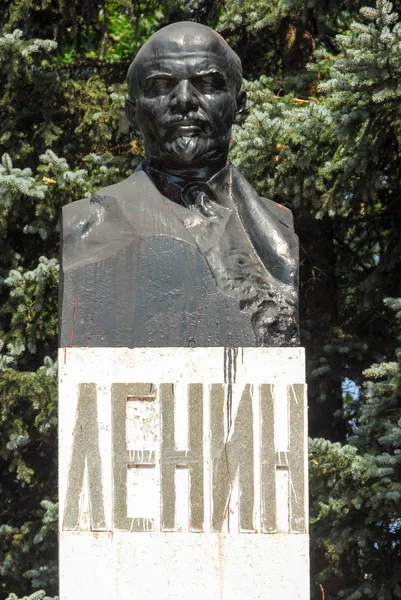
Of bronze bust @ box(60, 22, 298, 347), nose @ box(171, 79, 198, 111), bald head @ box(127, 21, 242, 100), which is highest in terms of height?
bald head @ box(127, 21, 242, 100)

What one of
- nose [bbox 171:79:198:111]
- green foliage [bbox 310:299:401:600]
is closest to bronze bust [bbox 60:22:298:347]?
nose [bbox 171:79:198:111]

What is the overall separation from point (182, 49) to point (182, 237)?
0.71m

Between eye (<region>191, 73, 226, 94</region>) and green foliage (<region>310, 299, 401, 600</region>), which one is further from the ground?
eye (<region>191, 73, 226, 94</region>)

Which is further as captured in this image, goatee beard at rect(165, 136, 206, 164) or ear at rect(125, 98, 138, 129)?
ear at rect(125, 98, 138, 129)

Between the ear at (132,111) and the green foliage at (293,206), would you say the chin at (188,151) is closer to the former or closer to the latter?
the ear at (132,111)

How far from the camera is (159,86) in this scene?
17.7 ft

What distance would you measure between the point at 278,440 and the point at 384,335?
404cm

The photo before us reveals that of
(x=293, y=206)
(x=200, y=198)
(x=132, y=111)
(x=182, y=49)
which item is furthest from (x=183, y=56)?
(x=293, y=206)

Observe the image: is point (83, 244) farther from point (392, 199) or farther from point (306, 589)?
point (392, 199)

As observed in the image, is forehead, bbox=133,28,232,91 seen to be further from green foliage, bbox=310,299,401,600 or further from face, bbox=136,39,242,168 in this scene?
green foliage, bbox=310,299,401,600

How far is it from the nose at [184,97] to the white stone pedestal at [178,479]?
927 mm

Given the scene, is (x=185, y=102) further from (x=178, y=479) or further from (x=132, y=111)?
(x=178, y=479)

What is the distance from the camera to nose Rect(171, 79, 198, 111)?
17.4 ft

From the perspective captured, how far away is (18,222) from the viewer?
8789 mm
